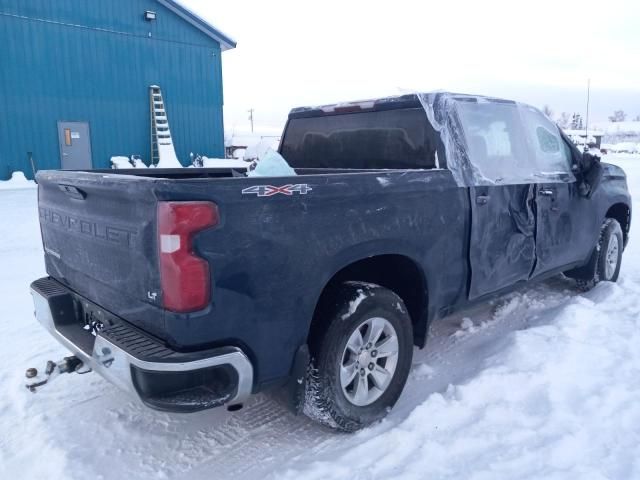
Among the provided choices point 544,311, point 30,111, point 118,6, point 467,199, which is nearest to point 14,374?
point 467,199

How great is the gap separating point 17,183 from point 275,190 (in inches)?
559

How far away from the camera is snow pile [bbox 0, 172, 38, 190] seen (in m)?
13.6

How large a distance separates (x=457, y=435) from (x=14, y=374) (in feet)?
9.80

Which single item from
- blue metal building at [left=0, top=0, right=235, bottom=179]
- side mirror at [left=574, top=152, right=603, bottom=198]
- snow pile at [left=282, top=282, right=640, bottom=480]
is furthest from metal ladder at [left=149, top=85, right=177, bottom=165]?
snow pile at [left=282, top=282, right=640, bottom=480]

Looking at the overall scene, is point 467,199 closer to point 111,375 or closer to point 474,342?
point 474,342

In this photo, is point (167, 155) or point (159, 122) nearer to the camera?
point (167, 155)

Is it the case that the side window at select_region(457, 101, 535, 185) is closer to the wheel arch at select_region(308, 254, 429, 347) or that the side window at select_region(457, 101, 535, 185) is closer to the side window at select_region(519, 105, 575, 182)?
the side window at select_region(519, 105, 575, 182)

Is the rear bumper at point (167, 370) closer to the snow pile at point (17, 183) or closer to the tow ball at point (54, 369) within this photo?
the tow ball at point (54, 369)

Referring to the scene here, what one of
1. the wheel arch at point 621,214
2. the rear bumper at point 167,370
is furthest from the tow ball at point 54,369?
the wheel arch at point 621,214

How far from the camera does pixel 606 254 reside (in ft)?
17.7

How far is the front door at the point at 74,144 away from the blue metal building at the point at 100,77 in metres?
0.03

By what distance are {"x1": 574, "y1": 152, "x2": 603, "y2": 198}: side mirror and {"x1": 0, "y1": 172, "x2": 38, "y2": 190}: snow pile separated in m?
13.5

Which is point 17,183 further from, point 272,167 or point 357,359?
point 357,359

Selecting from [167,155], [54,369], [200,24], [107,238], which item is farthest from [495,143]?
[200,24]
